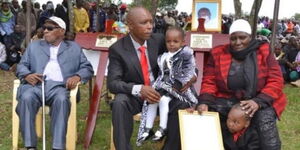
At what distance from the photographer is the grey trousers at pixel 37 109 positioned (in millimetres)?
4094

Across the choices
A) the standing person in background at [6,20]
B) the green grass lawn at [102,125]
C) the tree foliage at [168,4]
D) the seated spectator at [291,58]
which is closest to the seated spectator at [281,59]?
the seated spectator at [291,58]

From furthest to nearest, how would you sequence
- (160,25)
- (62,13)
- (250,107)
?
1. (160,25)
2. (62,13)
3. (250,107)

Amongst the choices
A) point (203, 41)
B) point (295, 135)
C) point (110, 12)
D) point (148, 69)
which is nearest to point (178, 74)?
point (148, 69)

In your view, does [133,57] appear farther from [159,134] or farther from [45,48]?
[45,48]

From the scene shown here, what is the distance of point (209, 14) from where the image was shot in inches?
208

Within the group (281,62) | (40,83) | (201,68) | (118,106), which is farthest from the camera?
(281,62)

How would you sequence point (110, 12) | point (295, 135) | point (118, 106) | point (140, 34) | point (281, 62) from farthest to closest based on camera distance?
point (110, 12)
point (281, 62)
point (295, 135)
point (140, 34)
point (118, 106)

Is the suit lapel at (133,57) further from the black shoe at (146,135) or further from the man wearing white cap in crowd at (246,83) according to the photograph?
the man wearing white cap in crowd at (246,83)

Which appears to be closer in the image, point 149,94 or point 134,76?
point 149,94

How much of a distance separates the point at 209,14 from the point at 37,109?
2.26 m

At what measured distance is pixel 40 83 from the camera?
4387mm

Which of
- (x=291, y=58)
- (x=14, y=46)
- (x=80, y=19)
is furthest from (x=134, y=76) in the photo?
(x=80, y=19)

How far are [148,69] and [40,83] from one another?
1.10 metres

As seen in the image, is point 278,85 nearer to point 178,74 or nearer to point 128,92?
point 178,74
